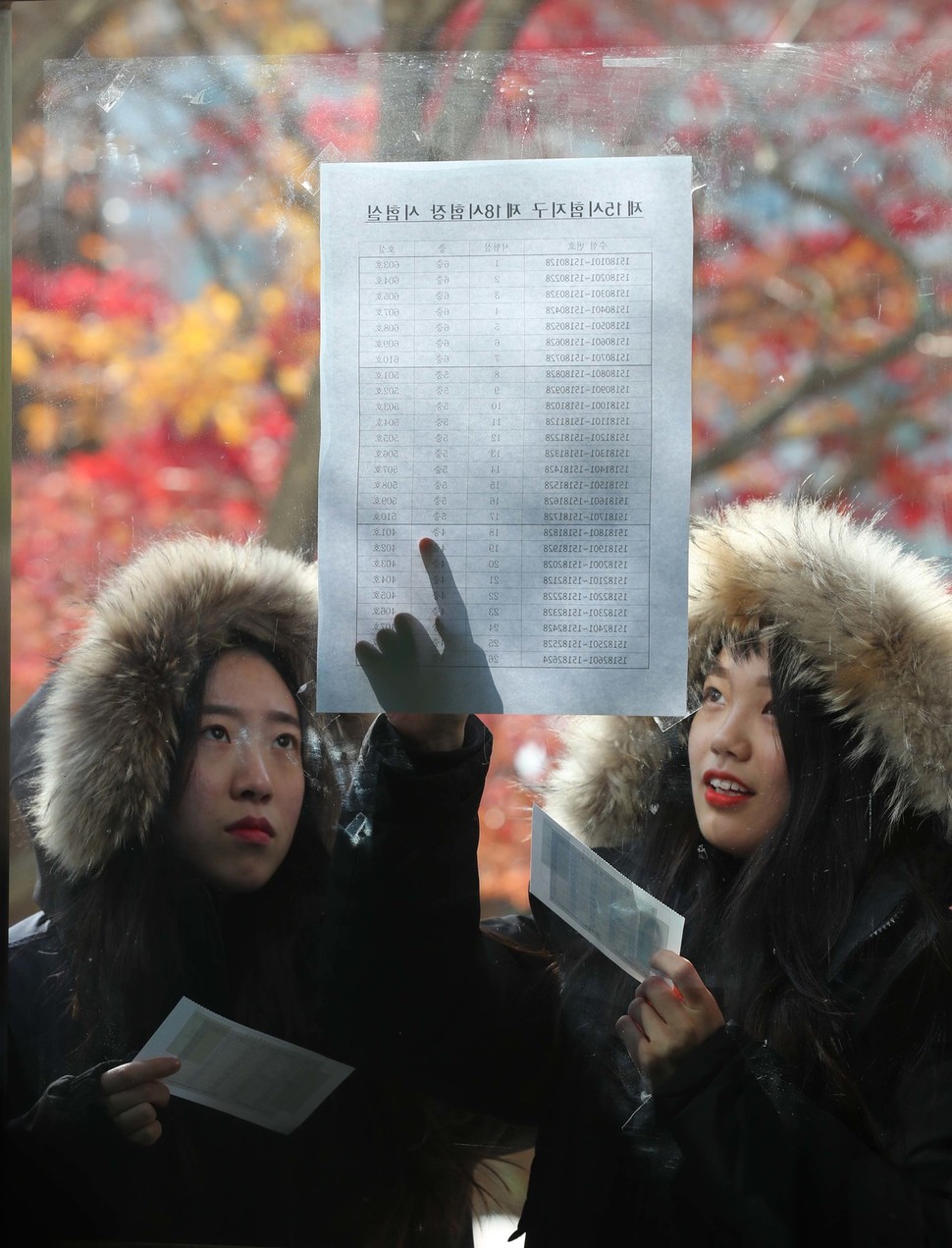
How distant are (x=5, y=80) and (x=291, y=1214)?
1.20 m

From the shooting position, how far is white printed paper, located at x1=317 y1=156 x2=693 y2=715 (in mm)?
1066

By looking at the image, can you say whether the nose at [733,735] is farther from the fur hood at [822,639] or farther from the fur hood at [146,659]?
the fur hood at [146,659]

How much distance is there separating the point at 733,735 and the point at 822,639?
0.12m

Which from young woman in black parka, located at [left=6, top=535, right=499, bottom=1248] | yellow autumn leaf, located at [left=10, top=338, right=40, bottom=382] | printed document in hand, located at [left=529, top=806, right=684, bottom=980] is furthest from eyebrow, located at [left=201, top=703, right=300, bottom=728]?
yellow autumn leaf, located at [left=10, top=338, right=40, bottom=382]

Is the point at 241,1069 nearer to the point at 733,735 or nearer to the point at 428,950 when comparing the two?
the point at 428,950

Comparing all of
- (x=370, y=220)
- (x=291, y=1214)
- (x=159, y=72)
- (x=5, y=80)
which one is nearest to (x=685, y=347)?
(x=370, y=220)

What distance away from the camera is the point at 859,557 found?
41.4 inches

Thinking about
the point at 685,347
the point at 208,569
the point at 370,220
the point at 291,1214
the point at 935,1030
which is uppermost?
the point at 370,220

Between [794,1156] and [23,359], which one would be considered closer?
[794,1156]

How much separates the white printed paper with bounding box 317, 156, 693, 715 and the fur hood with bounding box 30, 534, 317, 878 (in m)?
0.08

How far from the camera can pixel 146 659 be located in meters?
1.12

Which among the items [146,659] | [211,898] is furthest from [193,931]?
[146,659]

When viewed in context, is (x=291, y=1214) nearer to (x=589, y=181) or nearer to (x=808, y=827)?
(x=808, y=827)

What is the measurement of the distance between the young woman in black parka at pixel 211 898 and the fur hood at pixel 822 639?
24 centimetres
